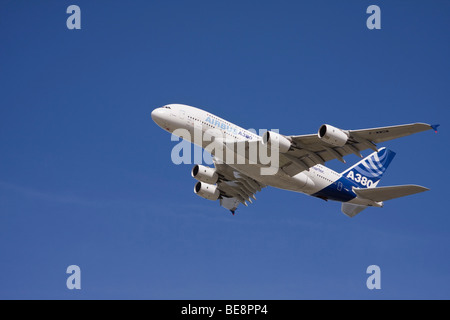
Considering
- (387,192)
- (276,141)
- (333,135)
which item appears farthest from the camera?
(387,192)

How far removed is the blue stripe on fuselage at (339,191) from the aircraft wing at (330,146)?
483cm

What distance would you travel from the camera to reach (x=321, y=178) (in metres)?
54.8

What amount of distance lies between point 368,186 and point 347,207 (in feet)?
9.20

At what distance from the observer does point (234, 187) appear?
59.2 meters

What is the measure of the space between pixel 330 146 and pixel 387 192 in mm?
8510

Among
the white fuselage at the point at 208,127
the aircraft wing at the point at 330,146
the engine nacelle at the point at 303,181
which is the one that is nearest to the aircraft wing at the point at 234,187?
the white fuselage at the point at 208,127

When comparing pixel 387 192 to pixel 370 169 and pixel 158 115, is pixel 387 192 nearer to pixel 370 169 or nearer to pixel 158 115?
pixel 370 169

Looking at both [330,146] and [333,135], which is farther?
Result: [330,146]

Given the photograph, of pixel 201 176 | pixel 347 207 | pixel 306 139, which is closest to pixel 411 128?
pixel 306 139

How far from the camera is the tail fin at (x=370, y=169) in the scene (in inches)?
2287

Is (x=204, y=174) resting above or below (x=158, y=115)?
below

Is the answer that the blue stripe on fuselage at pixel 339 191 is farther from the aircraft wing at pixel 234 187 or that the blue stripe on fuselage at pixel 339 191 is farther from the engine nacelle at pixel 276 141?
the engine nacelle at pixel 276 141

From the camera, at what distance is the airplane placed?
4606cm

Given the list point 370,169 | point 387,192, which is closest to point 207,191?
point 370,169
